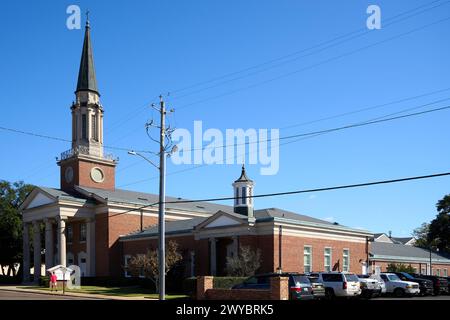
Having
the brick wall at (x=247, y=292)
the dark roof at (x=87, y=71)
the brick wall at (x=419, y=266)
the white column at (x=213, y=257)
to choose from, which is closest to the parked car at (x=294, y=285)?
the brick wall at (x=247, y=292)

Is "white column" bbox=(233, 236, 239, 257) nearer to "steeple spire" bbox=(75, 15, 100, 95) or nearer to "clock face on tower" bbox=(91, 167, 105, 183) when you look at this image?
"clock face on tower" bbox=(91, 167, 105, 183)

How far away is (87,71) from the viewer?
65562mm

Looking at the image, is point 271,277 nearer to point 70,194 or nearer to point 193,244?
point 193,244

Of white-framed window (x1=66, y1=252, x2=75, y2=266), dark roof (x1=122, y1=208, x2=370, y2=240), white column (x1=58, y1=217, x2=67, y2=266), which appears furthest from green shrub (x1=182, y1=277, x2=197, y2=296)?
white-framed window (x1=66, y1=252, x2=75, y2=266)

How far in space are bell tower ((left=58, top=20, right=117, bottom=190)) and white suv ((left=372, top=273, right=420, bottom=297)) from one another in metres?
36.8

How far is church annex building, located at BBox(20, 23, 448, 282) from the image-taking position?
46.3 m

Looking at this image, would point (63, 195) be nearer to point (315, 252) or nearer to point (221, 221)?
point (221, 221)

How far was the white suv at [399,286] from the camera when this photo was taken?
37094mm

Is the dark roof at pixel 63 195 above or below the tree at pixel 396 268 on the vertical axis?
above

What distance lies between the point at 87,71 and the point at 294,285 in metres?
46.4

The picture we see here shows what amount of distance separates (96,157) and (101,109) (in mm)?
5983

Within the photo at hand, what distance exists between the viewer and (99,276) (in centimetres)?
5772

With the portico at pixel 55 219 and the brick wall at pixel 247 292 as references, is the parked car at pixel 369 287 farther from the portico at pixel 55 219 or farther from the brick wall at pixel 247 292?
the portico at pixel 55 219

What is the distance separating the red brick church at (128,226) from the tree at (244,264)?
1.82 metres
